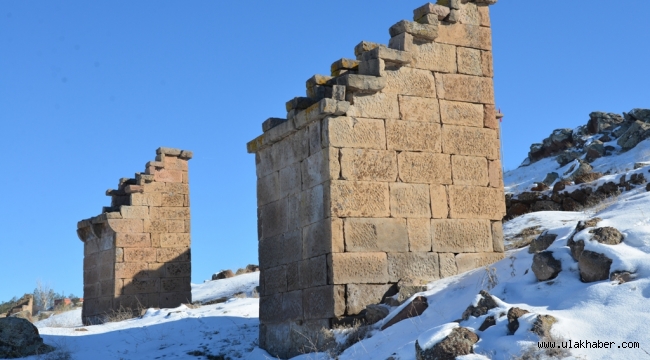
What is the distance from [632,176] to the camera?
17.0m

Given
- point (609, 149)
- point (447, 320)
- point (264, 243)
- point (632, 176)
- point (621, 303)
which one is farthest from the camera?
point (609, 149)

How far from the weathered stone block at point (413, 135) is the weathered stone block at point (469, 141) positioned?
0.15 m

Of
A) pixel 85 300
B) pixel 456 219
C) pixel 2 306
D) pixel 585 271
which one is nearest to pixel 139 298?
pixel 85 300

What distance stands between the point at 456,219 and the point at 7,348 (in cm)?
684

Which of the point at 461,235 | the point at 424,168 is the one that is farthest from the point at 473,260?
the point at 424,168

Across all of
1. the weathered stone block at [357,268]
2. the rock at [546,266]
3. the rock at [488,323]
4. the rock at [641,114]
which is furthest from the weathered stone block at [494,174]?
the rock at [641,114]

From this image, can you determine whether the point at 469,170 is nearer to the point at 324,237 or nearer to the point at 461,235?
the point at 461,235

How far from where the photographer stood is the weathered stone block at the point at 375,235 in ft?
29.9

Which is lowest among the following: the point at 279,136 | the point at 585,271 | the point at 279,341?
the point at 279,341

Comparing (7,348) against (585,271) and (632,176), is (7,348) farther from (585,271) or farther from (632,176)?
(632,176)

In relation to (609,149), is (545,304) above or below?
below

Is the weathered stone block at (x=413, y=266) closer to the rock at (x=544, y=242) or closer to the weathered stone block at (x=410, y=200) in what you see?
the weathered stone block at (x=410, y=200)

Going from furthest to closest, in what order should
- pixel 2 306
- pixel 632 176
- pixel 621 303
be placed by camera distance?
pixel 2 306, pixel 632 176, pixel 621 303

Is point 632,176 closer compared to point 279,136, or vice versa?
point 279,136
